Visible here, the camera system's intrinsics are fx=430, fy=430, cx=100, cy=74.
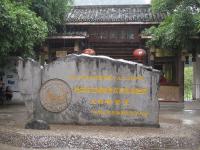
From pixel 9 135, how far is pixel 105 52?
13.8m

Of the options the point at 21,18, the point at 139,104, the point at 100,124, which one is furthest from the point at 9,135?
the point at 21,18

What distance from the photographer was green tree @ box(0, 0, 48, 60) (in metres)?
15.8

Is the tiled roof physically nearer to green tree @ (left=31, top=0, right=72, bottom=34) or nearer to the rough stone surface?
green tree @ (left=31, top=0, right=72, bottom=34)

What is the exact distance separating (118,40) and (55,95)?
11288 millimetres

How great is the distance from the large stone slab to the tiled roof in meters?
10.6

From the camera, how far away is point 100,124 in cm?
1245

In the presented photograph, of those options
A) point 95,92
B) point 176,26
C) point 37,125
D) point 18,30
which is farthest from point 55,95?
point 176,26

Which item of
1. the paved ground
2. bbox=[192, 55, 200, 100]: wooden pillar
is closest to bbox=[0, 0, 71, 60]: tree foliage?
the paved ground

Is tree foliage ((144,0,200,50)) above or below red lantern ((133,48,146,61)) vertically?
above

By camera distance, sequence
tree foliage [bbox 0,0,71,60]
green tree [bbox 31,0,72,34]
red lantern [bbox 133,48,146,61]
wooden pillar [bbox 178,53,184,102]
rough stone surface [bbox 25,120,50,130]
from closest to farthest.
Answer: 1. rough stone surface [bbox 25,120,50,130]
2. tree foliage [bbox 0,0,71,60]
3. green tree [bbox 31,0,72,34]
4. red lantern [bbox 133,48,146,61]
5. wooden pillar [bbox 178,53,184,102]

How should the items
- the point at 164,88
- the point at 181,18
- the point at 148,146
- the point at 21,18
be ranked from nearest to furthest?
the point at 148,146, the point at 21,18, the point at 181,18, the point at 164,88

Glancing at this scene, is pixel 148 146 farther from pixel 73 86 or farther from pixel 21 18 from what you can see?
pixel 21 18

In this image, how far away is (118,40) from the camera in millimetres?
23422

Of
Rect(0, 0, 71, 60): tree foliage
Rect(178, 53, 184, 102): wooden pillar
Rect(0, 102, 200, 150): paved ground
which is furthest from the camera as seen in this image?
Rect(178, 53, 184, 102): wooden pillar
